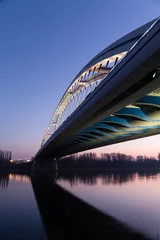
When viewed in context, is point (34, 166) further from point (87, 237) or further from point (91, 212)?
point (87, 237)

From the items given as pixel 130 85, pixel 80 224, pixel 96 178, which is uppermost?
pixel 130 85

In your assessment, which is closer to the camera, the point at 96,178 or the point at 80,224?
the point at 80,224

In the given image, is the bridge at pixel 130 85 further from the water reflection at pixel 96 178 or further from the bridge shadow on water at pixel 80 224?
the water reflection at pixel 96 178

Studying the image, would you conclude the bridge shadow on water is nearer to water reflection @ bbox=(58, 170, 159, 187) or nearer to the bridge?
the bridge

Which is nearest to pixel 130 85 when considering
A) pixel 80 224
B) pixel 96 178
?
pixel 80 224

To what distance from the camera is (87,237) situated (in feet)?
29.9

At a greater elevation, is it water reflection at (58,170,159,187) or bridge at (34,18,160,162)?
bridge at (34,18,160,162)

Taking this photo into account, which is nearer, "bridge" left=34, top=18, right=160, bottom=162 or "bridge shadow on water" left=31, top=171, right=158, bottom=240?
"bridge" left=34, top=18, right=160, bottom=162

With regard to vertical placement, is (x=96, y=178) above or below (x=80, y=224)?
below

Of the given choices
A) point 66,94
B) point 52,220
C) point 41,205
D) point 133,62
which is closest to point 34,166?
point 66,94

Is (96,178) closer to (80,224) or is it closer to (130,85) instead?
(80,224)

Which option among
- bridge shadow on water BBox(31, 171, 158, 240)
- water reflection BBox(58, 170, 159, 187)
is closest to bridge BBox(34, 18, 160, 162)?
bridge shadow on water BBox(31, 171, 158, 240)

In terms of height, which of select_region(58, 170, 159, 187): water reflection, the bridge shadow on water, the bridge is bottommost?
select_region(58, 170, 159, 187): water reflection

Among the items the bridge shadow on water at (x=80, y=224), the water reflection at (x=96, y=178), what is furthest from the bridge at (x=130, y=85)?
the water reflection at (x=96, y=178)
